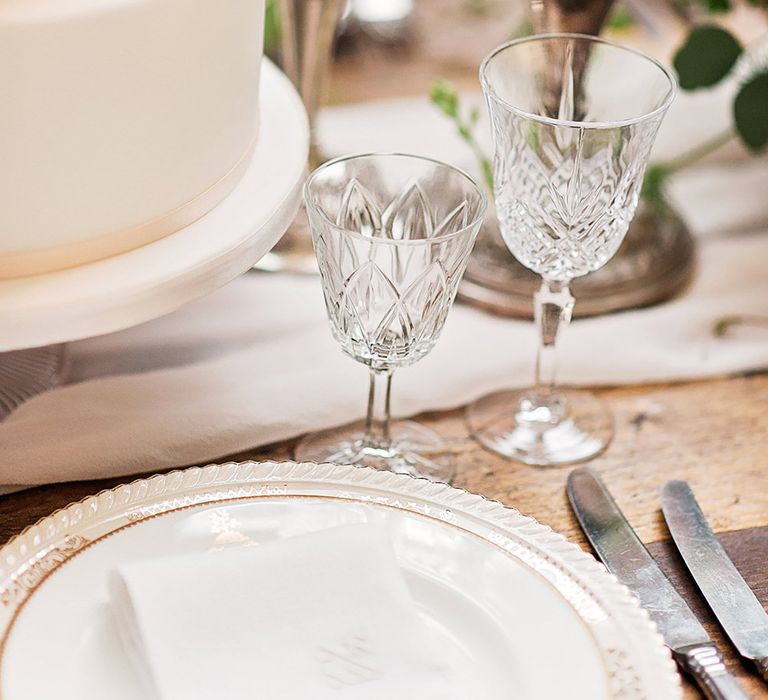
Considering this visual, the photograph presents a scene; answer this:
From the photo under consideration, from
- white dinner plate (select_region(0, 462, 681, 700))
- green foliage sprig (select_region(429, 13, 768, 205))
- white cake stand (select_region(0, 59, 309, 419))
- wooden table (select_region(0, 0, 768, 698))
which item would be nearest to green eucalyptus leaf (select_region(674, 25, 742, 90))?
green foliage sprig (select_region(429, 13, 768, 205))

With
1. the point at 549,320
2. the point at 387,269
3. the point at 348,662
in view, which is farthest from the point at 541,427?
the point at 348,662

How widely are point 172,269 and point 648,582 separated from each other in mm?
244

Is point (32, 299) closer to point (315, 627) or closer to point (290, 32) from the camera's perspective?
point (315, 627)

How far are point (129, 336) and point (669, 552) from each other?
1.08ft

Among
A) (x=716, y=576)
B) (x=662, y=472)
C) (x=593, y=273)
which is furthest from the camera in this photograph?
(x=593, y=273)

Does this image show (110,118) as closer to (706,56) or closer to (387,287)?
(387,287)

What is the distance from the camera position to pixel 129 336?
687 mm

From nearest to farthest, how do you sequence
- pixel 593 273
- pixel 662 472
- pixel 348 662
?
pixel 348 662 → pixel 662 472 → pixel 593 273

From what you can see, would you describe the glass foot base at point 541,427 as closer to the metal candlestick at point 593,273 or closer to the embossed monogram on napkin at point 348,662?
the metal candlestick at point 593,273

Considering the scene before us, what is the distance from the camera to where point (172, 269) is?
1.57 feet

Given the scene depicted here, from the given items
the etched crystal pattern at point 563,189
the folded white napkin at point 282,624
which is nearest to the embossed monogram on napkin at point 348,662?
the folded white napkin at point 282,624

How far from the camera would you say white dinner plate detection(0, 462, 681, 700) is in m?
0.41

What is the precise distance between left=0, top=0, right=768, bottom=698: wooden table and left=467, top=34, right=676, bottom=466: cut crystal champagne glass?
2cm

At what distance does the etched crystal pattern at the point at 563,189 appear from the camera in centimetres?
57
